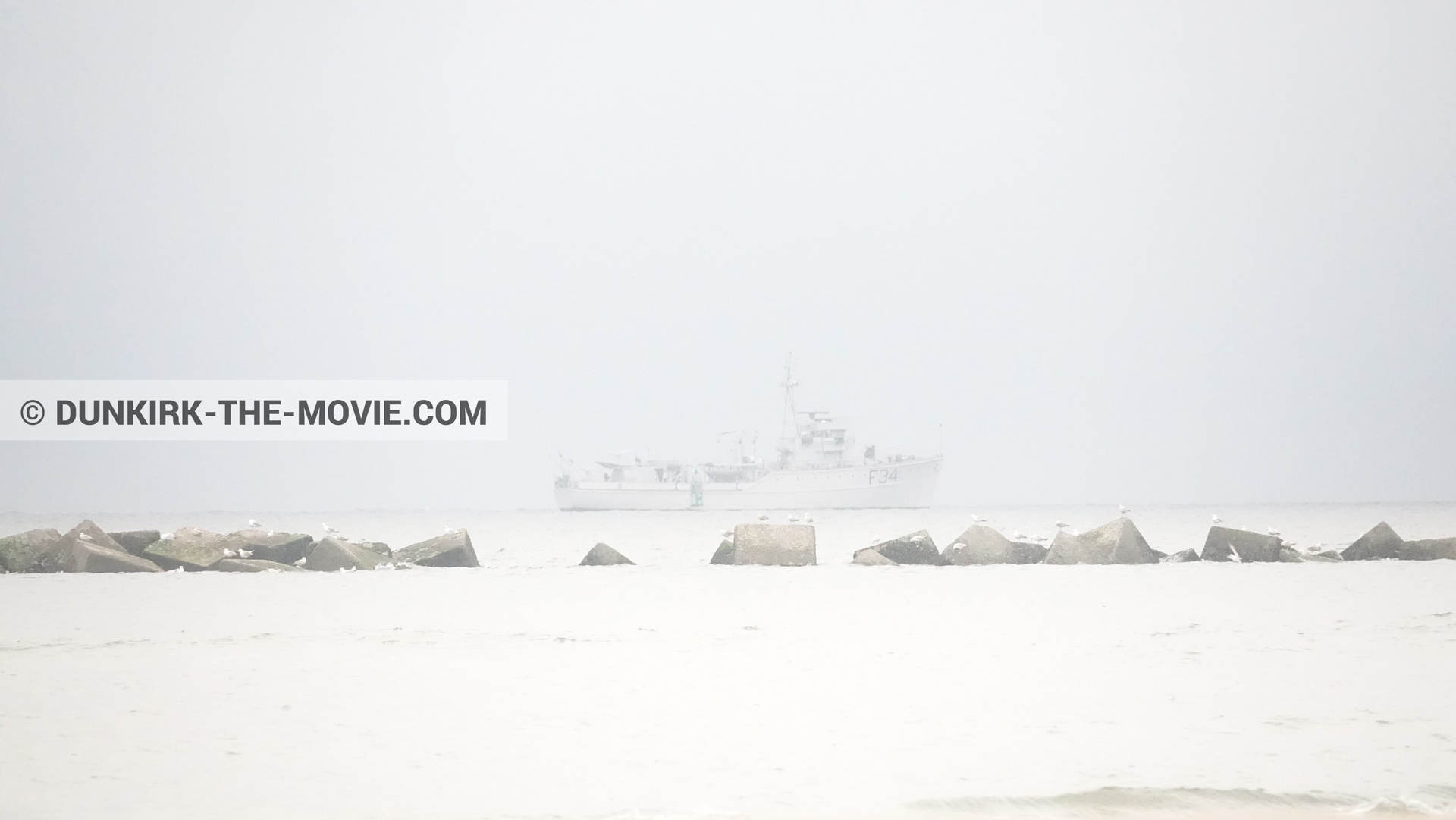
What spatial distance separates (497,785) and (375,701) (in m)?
2.27

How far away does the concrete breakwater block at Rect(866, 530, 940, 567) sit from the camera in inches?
784

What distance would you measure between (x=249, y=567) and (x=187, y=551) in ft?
4.78

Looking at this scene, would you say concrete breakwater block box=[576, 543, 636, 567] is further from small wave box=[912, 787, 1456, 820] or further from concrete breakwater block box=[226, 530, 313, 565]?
small wave box=[912, 787, 1456, 820]

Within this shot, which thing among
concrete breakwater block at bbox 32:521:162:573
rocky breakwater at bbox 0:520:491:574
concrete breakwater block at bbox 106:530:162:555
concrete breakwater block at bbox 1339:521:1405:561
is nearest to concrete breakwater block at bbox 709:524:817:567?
rocky breakwater at bbox 0:520:491:574

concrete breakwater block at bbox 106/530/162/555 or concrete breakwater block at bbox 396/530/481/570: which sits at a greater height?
concrete breakwater block at bbox 106/530/162/555

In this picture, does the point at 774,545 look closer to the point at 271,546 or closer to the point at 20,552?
the point at 271,546

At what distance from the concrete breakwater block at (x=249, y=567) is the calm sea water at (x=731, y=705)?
393 cm

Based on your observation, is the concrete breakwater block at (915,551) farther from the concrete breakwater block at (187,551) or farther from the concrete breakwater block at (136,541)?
the concrete breakwater block at (136,541)

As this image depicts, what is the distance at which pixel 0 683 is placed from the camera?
7699mm

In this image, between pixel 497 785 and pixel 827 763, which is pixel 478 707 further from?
pixel 827 763

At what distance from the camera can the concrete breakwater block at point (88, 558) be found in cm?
1802

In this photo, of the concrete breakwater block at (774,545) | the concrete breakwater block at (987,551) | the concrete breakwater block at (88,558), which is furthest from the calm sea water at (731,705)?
the concrete breakwater block at (987,551)

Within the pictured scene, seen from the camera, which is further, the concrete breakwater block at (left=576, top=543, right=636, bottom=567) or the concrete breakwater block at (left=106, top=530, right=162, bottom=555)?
the concrete breakwater block at (left=576, top=543, right=636, bottom=567)

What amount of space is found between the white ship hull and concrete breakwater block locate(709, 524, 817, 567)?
53458 mm
